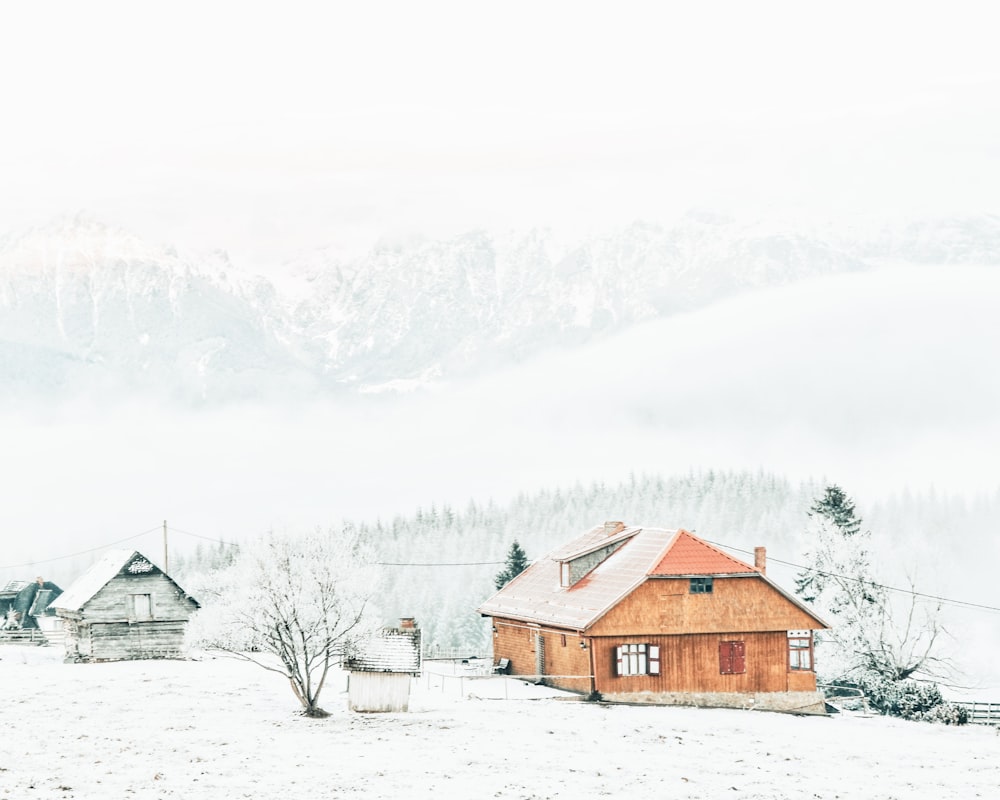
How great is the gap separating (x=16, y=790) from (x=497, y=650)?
42447 millimetres

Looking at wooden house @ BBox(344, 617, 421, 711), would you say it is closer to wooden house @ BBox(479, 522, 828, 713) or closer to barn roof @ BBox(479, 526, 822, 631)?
wooden house @ BBox(479, 522, 828, 713)

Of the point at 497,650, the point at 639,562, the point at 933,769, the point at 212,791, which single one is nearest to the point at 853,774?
the point at 933,769

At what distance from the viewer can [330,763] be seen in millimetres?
41094

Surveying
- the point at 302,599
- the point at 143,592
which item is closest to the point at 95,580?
the point at 143,592

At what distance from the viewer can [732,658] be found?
2547 inches

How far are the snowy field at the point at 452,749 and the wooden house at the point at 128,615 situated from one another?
14.4 m

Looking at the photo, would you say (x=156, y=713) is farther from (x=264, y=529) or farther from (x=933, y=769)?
(x=933, y=769)

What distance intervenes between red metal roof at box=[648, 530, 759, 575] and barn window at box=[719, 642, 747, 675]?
11.8ft

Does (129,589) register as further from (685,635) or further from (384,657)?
(685,635)

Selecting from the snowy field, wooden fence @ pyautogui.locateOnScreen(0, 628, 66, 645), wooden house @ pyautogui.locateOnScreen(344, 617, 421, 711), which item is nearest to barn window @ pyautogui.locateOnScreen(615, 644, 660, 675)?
the snowy field

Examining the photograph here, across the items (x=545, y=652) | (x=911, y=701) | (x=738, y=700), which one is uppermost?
(x=545, y=652)

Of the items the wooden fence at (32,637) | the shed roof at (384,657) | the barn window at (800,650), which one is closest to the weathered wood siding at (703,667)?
the barn window at (800,650)

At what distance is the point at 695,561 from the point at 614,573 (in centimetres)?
475

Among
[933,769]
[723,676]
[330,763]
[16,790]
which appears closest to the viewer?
[16,790]
